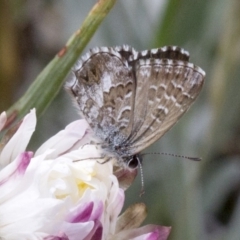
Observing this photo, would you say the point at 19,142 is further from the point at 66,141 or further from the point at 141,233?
the point at 141,233

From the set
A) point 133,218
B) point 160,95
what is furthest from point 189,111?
→ point 133,218

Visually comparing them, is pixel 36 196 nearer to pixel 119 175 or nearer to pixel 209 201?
pixel 119 175

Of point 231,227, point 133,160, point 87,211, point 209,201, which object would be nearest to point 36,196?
point 87,211

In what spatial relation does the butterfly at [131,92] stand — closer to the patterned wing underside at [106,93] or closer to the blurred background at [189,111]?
the patterned wing underside at [106,93]

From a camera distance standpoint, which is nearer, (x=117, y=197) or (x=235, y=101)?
(x=117, y=197)

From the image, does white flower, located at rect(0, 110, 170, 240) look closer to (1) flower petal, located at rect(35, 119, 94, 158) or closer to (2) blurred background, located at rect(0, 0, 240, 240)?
(1) flower petal, located at rect(35, 119, 94, 158)

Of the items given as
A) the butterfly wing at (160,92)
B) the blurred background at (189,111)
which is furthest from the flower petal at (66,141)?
the blurred background at (189,111)

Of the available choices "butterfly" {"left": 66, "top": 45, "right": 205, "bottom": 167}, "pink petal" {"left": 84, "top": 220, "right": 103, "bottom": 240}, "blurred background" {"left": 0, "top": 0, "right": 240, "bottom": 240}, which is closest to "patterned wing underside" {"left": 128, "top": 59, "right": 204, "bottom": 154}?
"butterfly" {"left": 66, "top": 45, "right": 205, "bottom": 167}
